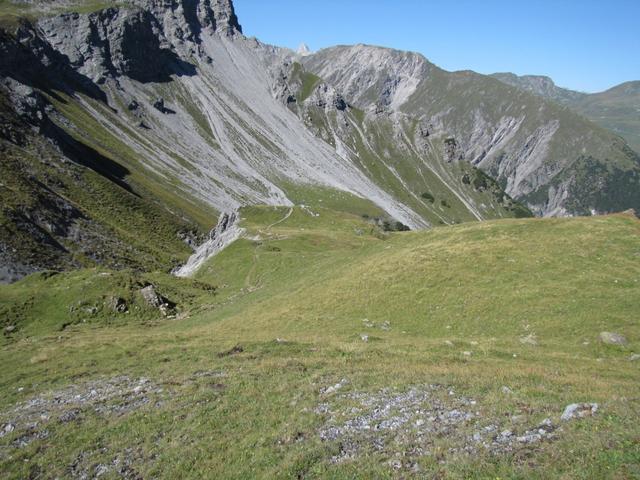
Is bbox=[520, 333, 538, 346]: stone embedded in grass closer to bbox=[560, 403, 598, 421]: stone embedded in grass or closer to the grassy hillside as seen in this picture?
the grassy hillside

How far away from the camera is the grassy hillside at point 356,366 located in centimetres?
1509

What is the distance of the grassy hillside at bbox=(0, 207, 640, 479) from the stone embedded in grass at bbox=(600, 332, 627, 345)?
56 cm

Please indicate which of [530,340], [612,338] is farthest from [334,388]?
[612,338]

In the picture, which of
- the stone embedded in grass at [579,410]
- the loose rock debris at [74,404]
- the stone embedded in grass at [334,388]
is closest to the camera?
the stone embedded in grass at [579,410]

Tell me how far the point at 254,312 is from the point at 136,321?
13.3m

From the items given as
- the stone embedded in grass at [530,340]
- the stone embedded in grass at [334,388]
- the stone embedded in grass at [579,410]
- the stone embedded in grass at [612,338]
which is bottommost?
the stone embedded in grass at [334,388]

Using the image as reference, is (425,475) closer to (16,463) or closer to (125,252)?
(16,463)

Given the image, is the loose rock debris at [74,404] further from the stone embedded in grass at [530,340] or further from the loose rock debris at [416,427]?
the stone embedded in grass at [530,340]

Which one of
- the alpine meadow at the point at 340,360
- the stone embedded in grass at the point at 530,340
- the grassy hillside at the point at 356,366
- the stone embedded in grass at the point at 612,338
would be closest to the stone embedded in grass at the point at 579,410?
the alpine meadow at the point at 340,360

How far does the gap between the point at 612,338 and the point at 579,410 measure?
15.1 metres

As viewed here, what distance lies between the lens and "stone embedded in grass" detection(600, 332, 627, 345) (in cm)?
2777

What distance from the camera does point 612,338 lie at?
2806 cm

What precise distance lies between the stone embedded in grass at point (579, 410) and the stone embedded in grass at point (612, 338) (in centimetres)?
1418

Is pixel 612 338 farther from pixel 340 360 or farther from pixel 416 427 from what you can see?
pixel 416 427
